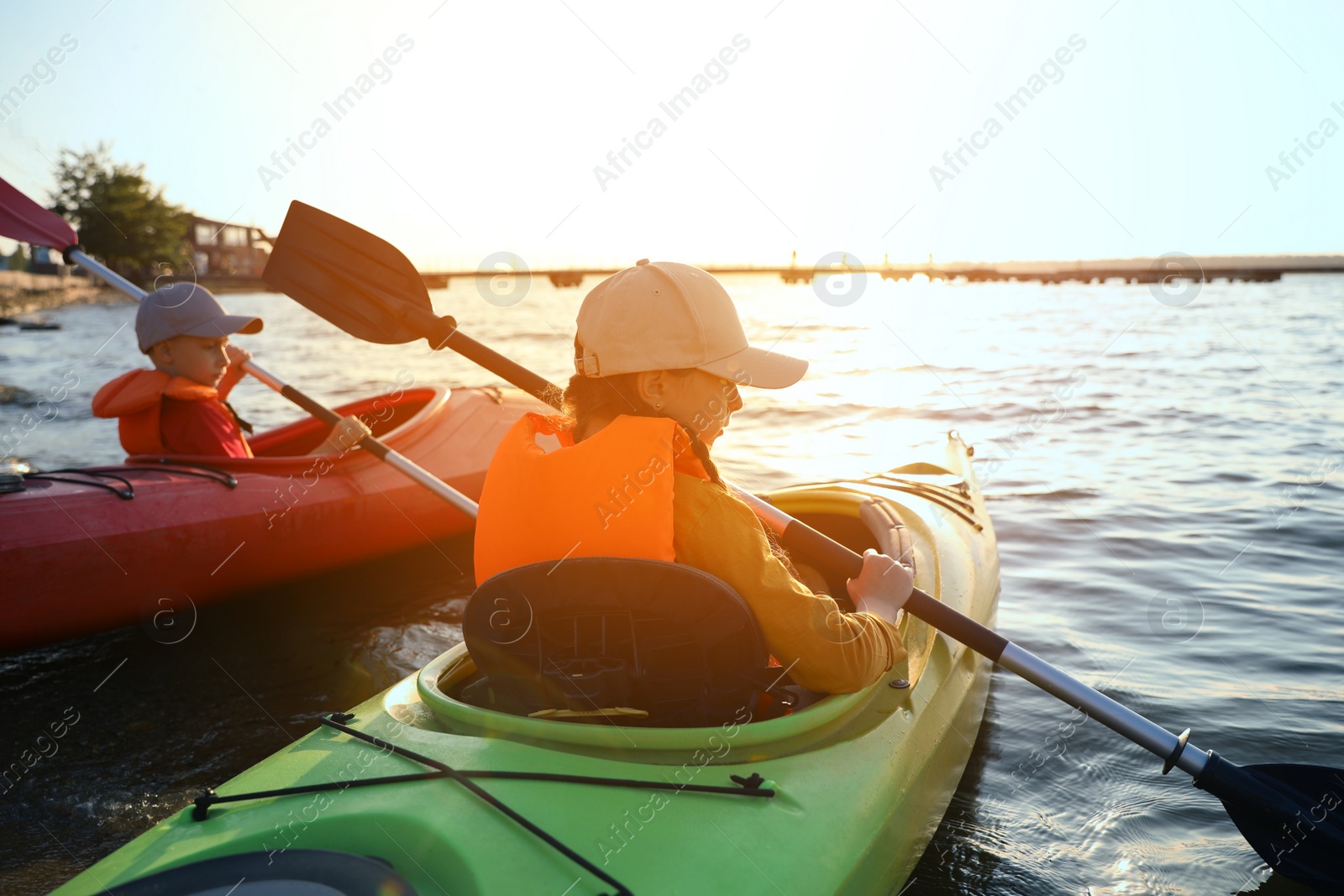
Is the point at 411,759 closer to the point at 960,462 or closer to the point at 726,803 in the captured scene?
the point at 726,803

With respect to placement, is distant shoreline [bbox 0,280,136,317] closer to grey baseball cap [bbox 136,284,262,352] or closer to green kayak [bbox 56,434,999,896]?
grey baseball cap [bbox 136,284,262,352]

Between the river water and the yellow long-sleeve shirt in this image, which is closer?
the yellow long-sleeve shirt

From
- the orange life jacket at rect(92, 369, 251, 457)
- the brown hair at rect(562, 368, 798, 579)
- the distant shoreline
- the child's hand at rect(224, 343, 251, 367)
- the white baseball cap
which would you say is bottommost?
the distant shoreline

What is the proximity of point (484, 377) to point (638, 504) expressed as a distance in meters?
13.4

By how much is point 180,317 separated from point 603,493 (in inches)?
136

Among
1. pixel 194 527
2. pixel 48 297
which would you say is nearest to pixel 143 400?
pixel 194 527

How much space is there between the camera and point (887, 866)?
1.84m

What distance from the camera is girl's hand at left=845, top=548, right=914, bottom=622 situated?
205 cm

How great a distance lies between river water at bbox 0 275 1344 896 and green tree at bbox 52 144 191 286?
130 ft

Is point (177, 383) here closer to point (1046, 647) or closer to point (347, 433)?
point (347, 433)

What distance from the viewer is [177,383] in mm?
4102

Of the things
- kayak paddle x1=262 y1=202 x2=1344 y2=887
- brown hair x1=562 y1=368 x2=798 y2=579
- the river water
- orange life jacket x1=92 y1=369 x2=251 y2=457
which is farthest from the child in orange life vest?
brown hair x1=562 y1=368 x2=798 y2=579

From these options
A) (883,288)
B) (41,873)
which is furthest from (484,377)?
(883,288)

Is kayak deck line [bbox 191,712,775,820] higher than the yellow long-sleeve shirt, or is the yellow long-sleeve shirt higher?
the yellow long-sleeve shirt
